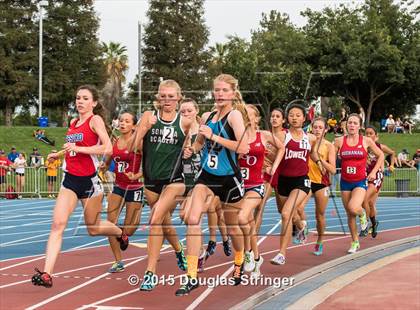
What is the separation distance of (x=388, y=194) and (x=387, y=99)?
2848cm

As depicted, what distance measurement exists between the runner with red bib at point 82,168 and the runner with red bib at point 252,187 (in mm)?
1544

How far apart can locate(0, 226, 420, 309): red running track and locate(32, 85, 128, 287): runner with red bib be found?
0.59 metres

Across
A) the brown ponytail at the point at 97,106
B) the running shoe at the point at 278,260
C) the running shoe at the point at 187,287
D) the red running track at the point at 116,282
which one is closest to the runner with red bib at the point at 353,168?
the red running track at the point at 116,282

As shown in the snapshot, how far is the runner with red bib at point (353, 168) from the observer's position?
10734mm

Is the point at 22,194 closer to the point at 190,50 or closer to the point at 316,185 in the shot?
the point at 316,185

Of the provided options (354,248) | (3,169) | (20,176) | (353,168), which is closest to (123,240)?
(354,248)

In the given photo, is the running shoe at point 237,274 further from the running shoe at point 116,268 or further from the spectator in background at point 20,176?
the spectator in background at point 20,176

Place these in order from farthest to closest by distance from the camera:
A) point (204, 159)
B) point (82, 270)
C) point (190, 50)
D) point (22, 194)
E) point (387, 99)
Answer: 1. point (190, 50)
2. point (387, 99)
3. point (22, 194)
4. point (82, 270)
5. point (204, 159)

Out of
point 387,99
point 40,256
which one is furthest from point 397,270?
point 387,99

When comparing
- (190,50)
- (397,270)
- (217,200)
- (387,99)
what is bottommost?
(397,270)

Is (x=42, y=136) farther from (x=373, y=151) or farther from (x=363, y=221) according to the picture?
(x=373, y=151)

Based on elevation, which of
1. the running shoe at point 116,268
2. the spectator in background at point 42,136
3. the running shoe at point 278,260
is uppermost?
the spectator in background at point 42,136

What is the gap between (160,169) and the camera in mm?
7613

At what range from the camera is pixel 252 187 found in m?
8.23
